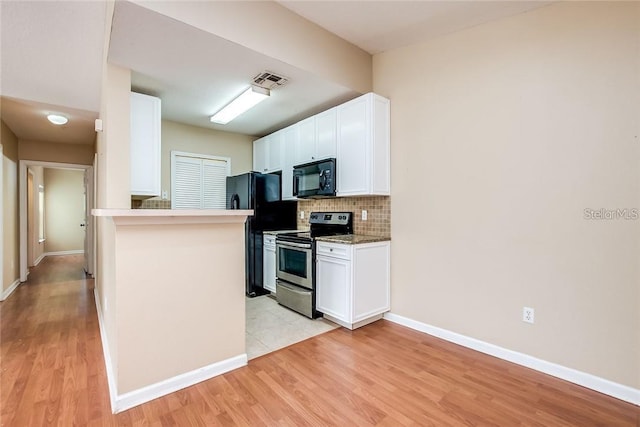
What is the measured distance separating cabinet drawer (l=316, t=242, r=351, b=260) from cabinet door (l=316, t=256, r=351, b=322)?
4 centimetres

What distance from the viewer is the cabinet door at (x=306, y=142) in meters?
3.63

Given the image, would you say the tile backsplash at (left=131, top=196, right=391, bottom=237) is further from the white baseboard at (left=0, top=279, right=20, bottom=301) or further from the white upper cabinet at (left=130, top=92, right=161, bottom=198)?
the white baseboard at (left=0, top=279, right=20, bottom=301)

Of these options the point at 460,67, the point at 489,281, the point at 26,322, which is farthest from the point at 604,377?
the point at 26,322

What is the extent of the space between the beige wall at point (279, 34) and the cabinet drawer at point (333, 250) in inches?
64.0

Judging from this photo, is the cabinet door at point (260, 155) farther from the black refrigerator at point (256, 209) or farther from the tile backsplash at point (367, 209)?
the tile backsplash at point (367, 209)

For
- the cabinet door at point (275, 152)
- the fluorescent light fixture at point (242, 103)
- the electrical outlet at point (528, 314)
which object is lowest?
the electrical outlet at point (528, 314)

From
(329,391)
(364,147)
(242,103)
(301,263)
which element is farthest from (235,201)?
(329,391)

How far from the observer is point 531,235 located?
7.31 feet

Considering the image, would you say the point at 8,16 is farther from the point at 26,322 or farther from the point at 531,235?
the point at 531,235

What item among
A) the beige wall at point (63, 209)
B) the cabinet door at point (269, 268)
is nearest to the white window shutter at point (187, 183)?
the cabinet door at point (269, 268)

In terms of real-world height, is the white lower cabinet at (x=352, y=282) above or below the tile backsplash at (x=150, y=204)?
below

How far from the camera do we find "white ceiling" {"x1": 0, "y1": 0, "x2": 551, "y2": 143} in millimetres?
2135

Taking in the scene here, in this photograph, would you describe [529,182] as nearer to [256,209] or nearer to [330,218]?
[330,218]

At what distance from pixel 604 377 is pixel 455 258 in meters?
1.17
